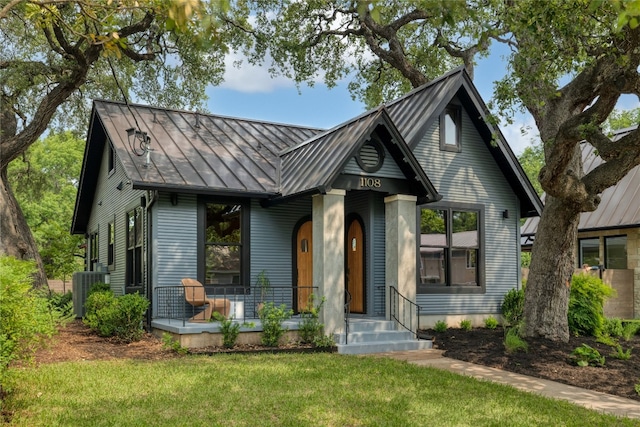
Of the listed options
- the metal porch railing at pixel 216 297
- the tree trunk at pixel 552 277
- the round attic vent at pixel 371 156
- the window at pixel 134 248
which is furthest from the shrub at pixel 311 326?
the window at pixel 134 248

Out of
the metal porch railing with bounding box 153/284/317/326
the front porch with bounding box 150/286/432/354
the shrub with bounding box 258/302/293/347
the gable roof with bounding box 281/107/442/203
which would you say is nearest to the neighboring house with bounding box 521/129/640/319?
the front porch with bounding box 150/286/432/354

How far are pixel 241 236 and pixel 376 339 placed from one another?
3751 mm

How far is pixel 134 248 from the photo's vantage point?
1429 cm

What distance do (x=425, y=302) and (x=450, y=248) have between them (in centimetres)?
143

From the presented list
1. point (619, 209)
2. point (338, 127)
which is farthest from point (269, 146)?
point (619, 209)

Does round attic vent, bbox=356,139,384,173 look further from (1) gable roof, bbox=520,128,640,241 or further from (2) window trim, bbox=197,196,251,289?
(1) gable roof, bbox=520,128,640,241

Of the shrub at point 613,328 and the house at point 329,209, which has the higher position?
the house at point 329,209

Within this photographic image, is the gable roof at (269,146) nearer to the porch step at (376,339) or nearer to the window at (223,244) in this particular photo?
the window at (223,244)

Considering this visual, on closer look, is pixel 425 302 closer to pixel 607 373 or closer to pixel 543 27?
pixel 607 373

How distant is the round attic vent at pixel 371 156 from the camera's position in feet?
38.9

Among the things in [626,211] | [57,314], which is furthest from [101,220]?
[626,211]

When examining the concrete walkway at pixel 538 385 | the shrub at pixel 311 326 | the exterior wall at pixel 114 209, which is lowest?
the concrete walkway at pixel 538 385

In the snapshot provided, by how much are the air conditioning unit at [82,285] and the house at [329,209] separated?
2.33 ft

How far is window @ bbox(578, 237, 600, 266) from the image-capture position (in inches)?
811
